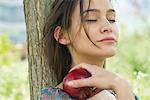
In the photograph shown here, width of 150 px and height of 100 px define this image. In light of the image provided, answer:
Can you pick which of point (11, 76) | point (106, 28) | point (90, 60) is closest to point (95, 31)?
point (106, 28)

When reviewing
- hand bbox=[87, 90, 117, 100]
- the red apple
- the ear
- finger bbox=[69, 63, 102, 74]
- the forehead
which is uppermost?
the forehead

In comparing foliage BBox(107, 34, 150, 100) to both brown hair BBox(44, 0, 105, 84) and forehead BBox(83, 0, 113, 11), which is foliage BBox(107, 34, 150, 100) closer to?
brown hair BBox(44, 0, 105, 84)

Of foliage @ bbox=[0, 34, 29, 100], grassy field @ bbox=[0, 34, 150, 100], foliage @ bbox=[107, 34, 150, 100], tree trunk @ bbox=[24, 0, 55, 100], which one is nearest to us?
tree trunk @ bbox=[24, 0, 55, 100]

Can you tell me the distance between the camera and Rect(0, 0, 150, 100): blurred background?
441 cm

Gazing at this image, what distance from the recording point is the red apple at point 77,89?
7.41 feet

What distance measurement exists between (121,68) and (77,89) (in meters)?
3.19

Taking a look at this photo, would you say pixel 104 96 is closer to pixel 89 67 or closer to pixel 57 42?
pixel 89 67

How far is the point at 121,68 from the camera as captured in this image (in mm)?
5406

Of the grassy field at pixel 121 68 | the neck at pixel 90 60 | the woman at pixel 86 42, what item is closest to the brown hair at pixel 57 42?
the woman at pixel 86 42

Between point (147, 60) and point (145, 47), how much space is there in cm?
94

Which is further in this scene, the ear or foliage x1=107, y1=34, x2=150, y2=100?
foliage x1=107, y1=34, x2=150, y2=100

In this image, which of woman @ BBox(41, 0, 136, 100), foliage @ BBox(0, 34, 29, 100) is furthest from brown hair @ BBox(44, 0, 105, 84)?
foliage @ BBox(0, 34, 29, 100)

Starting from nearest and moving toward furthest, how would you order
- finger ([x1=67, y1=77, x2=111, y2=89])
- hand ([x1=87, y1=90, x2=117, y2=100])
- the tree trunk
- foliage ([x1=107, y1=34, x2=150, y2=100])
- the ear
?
1. finger ([x1=67, y1=77, x2=111, y2=89])
2. hand ([x1=87, y1=90, x2=117, y2=100])
3. the ear
4. the tree trunk
5. foliage ([x1=107, y1=34, x2=150, y2=100])

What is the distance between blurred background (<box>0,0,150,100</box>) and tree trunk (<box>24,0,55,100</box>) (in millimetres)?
447
